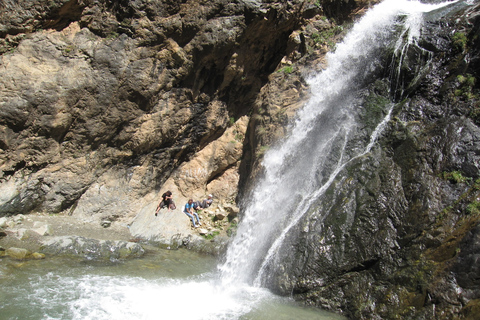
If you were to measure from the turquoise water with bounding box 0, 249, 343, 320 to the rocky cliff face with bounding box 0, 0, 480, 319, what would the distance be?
3.05ft

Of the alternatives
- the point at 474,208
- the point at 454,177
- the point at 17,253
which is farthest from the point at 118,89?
the point at 474,208

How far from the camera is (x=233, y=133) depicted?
13.9m

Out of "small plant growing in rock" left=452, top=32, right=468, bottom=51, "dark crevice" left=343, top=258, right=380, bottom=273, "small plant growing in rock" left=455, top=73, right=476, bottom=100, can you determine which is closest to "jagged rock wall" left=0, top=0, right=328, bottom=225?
"small plant growing in rock" left=452, top=32, right=468, bottom=51

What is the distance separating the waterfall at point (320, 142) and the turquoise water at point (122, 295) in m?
0.84

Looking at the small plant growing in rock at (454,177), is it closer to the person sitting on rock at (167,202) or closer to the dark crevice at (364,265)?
Answer: the dark crevice at (364,265)

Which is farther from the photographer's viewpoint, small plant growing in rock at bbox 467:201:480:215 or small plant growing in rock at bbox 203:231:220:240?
small plant growing in rock at bbox 203:231:220:240

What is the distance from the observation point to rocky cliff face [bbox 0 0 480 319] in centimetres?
602

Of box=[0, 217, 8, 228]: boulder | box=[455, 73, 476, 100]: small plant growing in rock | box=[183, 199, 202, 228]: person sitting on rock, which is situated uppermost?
box=[455, 73, 476, 100]: small plant growing in rock

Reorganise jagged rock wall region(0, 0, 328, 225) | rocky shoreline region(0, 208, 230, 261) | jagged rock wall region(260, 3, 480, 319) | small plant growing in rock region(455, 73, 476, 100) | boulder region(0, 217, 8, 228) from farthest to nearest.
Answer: jagged rock wall region(0, 0, 328, 225) < boulder region(0, 217, 8, 228) < rocky shoreline region(0, 208, 230, 261) < small plant growing in rock region(455, 73, 476, 100) < jagged rock wall region(260, 3, 480, 319)

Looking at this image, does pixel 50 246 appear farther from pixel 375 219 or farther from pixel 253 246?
pixel 375 219

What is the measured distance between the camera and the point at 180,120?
12.6m

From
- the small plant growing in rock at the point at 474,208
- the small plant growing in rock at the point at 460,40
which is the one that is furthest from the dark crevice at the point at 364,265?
the small plant growing in rock at the point at 460,40

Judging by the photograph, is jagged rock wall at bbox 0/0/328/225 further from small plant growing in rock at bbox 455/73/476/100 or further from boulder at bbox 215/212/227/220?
small plant growing in rock at bbox 455/73/476/100

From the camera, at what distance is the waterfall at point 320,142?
312 inches
